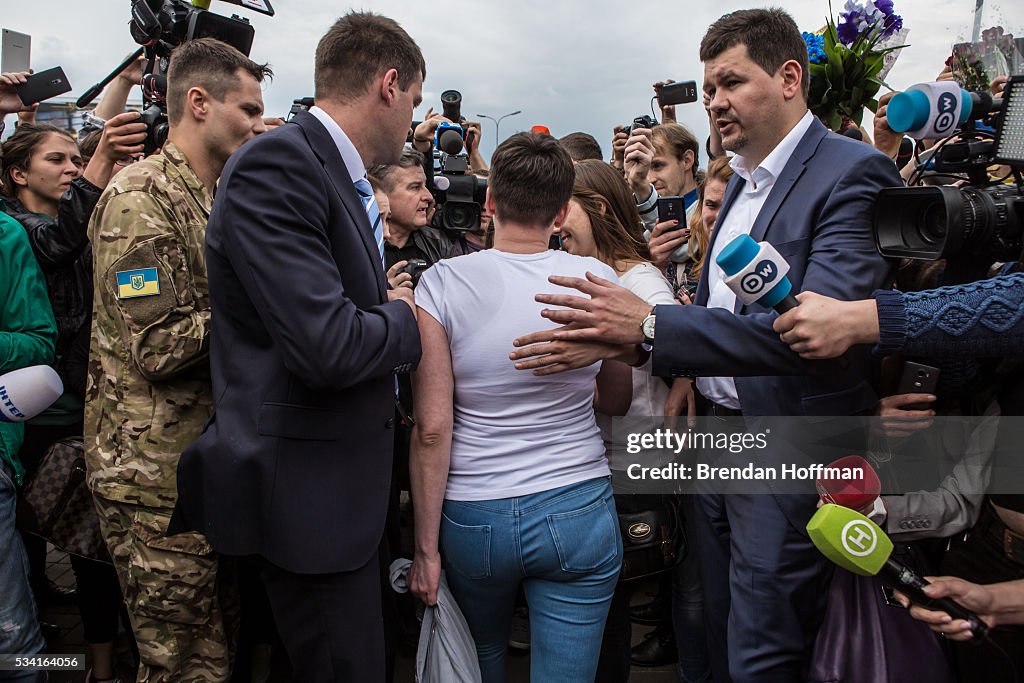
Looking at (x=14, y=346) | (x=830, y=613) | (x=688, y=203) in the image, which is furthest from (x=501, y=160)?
(x=688, y=203)

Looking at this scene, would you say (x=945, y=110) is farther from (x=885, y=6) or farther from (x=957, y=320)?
(x=885, y=6)

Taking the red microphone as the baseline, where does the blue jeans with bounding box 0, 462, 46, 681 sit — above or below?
below

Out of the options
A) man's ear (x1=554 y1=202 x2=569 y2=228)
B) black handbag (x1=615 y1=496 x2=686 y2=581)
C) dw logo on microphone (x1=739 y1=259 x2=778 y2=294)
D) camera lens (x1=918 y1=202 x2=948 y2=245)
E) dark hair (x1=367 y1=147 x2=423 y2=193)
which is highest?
dark hair (x1=367 y1=147 x2=423 y2=193)

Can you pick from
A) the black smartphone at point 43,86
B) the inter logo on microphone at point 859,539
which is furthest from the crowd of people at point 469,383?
the black smartphone at point 43,86

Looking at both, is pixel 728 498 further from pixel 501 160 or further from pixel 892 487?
pixel 501 160

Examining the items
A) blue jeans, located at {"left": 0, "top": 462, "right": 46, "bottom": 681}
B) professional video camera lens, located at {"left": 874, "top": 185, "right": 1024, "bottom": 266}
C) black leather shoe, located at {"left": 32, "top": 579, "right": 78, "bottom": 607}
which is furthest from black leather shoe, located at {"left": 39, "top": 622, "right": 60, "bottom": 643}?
professional video camera lens, located at {"left": 874, "top": 185, "right": 1024, "bottom": 266}

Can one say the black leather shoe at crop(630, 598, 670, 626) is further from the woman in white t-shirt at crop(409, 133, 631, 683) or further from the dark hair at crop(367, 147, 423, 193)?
the dark hair at crop(367, 147, 423, 193)

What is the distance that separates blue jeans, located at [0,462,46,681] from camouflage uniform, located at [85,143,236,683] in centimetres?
47

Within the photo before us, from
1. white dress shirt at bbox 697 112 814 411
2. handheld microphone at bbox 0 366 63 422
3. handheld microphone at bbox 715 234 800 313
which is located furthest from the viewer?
A: handheld microphone at bbox 0 366 63 422

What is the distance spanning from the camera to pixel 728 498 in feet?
7.04

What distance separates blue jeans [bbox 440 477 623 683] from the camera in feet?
6.26

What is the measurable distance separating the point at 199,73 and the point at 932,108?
2226 millimetres

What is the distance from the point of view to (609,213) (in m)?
2.79

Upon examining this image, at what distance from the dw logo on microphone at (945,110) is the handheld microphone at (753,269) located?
1.99ft
